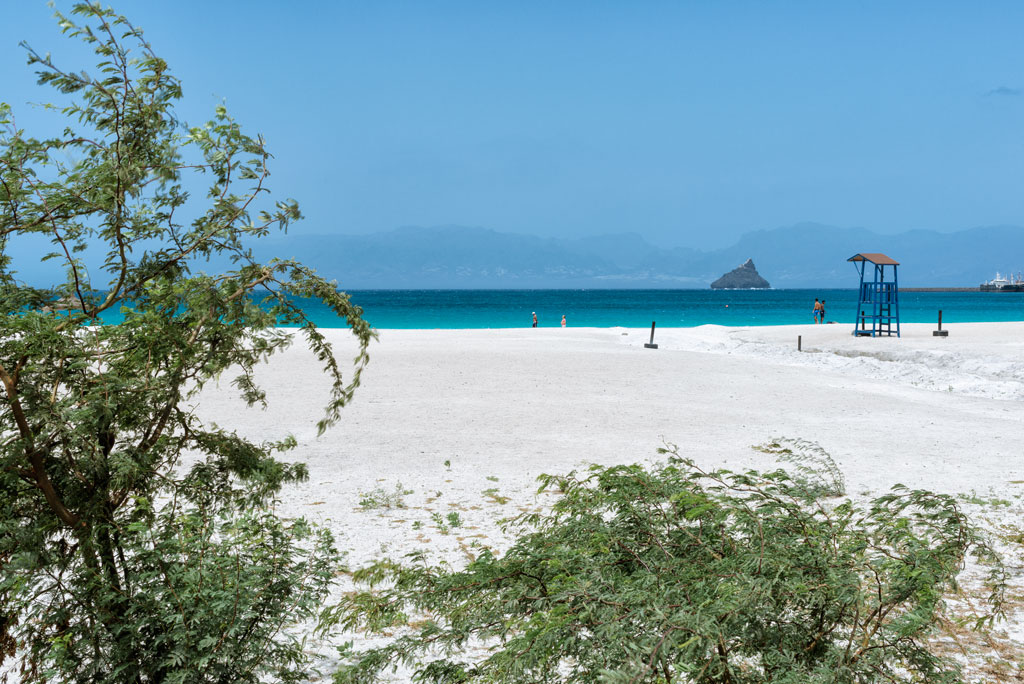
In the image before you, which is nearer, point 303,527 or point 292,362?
point 303,527

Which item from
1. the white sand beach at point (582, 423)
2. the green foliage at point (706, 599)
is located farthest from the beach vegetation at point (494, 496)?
the green foliage at point (706, 599)

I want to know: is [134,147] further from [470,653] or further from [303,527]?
[470,653]

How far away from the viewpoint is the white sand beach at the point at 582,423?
8.07 m

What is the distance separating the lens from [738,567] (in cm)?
248

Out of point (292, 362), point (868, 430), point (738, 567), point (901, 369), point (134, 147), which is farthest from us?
point (901, 369)

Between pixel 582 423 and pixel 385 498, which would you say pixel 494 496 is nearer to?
pixel 385 498

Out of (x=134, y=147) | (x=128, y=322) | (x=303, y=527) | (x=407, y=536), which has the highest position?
(x=134, y=147)

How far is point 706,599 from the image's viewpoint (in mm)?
2203

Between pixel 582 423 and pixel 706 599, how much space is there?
408 inches

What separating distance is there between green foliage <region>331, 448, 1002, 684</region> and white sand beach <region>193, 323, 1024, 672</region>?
4.70 feet

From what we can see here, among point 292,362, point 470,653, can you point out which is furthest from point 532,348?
point 470,653

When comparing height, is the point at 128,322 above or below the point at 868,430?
above

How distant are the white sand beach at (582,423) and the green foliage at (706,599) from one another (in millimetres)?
1434

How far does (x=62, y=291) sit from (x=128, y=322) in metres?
0.67
